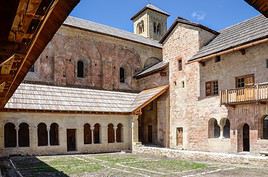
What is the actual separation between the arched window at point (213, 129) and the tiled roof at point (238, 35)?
4.95 meters

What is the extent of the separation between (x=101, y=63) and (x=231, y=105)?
45.0 ft

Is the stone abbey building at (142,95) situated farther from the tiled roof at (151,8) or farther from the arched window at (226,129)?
the tiled roof at (151,8)

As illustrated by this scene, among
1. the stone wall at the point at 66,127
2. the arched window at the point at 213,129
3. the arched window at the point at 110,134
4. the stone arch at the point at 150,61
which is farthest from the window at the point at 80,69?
the arched window at the point at 213,129

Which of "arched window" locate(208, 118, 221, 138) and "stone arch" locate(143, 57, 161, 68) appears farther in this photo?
"stone arch" locate(143, 57, 161, 68)

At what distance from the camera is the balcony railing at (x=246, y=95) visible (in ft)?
52.1

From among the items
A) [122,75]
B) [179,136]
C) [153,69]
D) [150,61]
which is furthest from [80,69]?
[179,136]

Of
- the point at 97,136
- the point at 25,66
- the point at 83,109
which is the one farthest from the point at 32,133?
the point at 25,66

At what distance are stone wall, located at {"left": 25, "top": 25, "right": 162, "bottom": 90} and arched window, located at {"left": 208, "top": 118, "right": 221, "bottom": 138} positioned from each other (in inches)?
425

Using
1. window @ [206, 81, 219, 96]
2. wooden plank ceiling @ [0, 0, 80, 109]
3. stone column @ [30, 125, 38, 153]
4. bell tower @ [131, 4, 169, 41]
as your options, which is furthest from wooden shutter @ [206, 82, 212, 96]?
bell tower @ [131, 4, 169, 41]

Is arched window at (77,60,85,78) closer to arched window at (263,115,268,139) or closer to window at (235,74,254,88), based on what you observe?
window at (235,74,254,88)

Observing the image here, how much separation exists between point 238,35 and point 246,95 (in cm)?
→ 514

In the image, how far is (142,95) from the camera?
83.9 feet

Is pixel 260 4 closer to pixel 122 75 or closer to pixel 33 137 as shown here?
pixel 33 137

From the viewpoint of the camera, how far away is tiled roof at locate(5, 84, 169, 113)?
19.8m
